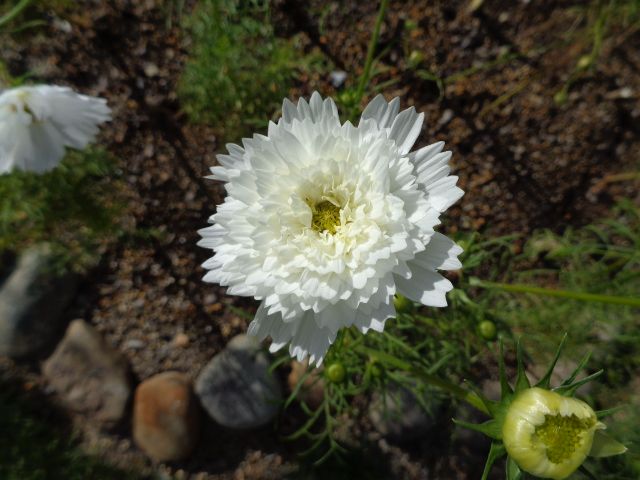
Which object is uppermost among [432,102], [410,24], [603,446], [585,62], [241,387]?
[410,24]

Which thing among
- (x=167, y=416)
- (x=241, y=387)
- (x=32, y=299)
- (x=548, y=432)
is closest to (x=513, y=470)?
(x=548, y=432)

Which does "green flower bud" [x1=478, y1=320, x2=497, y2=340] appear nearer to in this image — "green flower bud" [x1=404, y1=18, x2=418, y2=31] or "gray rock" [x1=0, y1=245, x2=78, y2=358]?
"green flower bud" [x1=404, y1=18, x2=418, y2=31]

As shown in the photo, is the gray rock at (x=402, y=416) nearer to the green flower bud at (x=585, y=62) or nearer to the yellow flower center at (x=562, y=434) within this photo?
the yellow flower center at (x=562, y=434)

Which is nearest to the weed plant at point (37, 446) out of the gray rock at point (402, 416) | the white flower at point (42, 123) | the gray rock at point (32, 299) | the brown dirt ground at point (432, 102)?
the gray rock at point (32, 299)

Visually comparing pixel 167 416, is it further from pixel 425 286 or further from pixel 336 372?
pixel 425 286

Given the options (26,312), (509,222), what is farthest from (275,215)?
(26,312)
